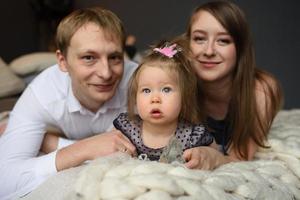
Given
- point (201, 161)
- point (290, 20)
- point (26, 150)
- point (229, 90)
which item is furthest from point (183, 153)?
point (290, 20)

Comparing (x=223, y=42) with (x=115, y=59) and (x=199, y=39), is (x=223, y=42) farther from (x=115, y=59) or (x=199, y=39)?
(x=115, y=59)

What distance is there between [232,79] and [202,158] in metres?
0.40

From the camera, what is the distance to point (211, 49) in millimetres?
Result: 1256

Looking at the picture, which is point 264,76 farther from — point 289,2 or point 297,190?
point 289,2

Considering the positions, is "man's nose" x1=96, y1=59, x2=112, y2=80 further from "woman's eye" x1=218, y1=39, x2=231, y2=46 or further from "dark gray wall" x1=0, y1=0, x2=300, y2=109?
"dark gray wall" x1=0, y1=0, x2=300, y2=109

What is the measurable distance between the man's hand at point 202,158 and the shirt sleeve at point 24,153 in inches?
15.4

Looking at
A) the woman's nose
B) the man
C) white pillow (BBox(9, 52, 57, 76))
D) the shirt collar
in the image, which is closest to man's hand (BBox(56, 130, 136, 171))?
the man

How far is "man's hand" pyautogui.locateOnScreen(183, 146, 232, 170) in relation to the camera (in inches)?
41.4

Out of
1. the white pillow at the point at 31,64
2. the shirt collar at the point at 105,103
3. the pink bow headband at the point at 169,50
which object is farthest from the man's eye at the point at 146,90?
the white pillow at the point at 31,64

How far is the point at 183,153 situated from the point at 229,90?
1.38 feet

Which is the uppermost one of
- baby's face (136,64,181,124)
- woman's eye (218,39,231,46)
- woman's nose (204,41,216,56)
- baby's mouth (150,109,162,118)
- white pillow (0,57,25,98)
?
woman's eye (218,39,231,46)

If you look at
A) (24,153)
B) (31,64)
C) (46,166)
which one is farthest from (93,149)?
(31,64)

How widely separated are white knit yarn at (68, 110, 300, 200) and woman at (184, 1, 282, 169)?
0.81 ft

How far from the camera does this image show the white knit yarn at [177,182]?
0.75 meters
